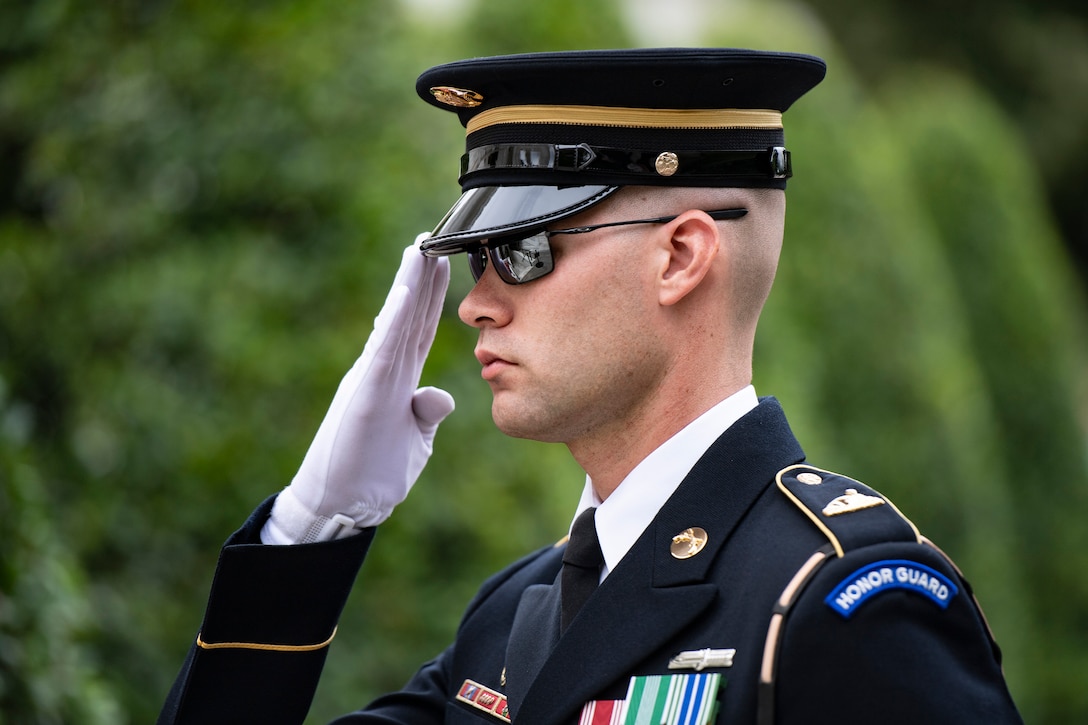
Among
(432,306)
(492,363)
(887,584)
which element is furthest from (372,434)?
(887,584)

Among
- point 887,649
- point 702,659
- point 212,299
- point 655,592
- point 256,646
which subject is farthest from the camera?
point 212,299

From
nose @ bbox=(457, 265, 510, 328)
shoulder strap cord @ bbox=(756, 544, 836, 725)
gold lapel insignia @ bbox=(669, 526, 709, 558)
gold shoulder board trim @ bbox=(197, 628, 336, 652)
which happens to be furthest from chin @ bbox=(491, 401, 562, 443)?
gold shoulder board trim @ bbox=(197, 628, 336, 652)

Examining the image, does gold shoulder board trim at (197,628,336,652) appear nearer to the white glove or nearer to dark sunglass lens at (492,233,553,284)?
the white glove

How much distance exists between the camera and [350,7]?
15.3 ft

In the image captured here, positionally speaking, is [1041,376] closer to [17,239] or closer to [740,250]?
[17,239]

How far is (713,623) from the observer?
79.7 inches

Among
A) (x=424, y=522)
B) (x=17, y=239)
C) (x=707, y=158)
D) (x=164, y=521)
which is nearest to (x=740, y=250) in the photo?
(x=707, y=158)

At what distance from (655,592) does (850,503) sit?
1.08ft

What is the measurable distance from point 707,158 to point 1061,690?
9133mm

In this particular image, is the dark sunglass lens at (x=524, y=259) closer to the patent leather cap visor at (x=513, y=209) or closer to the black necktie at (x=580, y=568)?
the patent leather cap visor at (x=513, y=209)

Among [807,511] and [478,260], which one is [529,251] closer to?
[478,260]

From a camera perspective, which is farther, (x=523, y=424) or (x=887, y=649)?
(x=523, y=424)

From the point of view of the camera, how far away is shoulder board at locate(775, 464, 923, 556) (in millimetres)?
1964

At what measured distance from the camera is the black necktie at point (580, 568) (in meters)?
2.22
